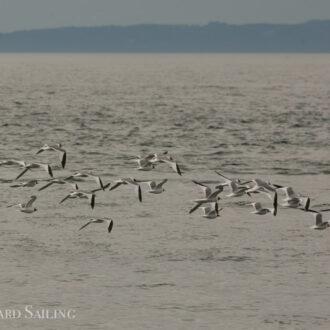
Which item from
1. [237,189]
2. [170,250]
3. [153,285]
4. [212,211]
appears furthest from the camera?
[237,189]

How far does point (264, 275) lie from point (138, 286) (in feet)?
10.9

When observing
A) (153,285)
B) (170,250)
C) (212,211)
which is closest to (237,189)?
(212,211)

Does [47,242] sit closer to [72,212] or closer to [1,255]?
[1,255]

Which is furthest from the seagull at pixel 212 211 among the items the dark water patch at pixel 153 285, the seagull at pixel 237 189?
the dark water patch at pixel 153 285

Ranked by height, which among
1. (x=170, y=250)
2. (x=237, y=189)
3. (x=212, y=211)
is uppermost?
(x=237, y=189)

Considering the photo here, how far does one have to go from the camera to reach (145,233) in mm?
32156

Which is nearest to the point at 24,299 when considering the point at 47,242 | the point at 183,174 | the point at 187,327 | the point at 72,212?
the point at 187,327

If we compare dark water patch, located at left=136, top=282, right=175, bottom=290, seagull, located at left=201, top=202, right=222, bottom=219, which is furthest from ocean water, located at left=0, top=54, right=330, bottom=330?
seagull, located at left=201, top=202, right=222, bottom=219

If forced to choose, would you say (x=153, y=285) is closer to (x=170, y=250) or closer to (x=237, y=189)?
(x=170, y=250)

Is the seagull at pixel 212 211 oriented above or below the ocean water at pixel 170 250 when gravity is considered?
above

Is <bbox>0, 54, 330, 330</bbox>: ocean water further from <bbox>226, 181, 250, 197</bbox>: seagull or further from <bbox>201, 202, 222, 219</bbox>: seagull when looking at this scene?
<bbox>226, 181, 250, 197</bbox>: seagull

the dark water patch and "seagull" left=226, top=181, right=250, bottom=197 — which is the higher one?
"seagull" left=226, top=181, right=250, bottom=197

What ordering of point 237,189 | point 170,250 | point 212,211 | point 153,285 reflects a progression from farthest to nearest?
point 237,189 < point 212,211 < point 170,250 < point 153,285

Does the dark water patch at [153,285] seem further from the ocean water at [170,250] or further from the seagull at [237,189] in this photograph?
the seagull at [237,189]
